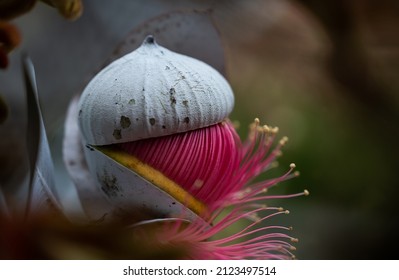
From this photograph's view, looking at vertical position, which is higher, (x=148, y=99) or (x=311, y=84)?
(x=311, y=84)

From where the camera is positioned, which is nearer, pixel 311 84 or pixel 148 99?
pixel 148 99

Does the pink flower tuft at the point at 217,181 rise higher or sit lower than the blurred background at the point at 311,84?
lower

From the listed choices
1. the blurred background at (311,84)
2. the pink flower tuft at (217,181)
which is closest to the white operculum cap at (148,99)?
the pink flower tuft at (217,181)

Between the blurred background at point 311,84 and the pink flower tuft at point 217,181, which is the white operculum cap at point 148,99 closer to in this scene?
the pink flower tuft at point 217,181

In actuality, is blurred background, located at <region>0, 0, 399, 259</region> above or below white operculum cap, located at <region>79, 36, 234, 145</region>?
above

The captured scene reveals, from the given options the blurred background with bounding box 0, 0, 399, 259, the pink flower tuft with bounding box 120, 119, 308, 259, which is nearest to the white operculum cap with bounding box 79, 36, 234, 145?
the pink flower tuft with bounding box 120, 119, 308, 259

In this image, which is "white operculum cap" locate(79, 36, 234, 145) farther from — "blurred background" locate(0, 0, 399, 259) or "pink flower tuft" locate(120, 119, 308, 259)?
"blurred background" locate(0, 0, 399, 259)

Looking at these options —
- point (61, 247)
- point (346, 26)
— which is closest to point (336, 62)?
point (346, 26)

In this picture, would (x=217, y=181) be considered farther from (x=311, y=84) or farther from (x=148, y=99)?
(x=311, y=84)

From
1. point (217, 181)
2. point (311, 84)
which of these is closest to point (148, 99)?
point (217, 181)
